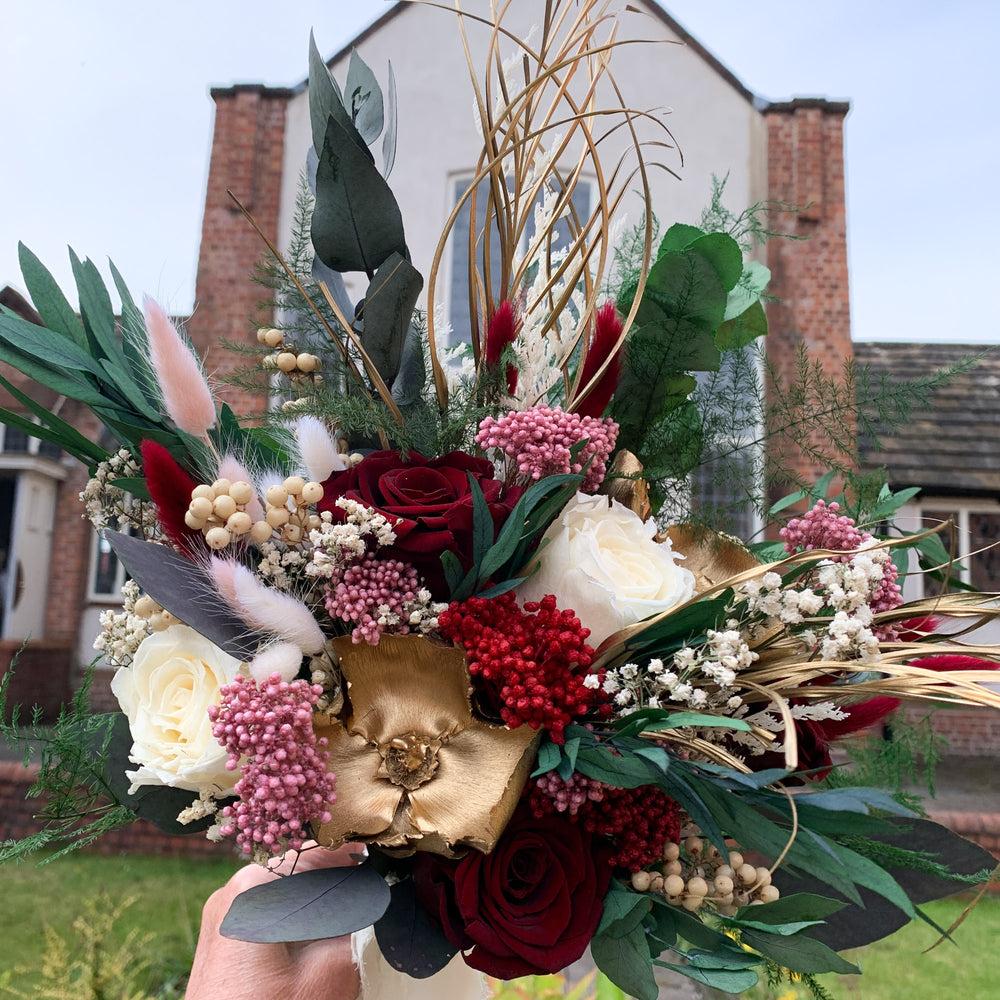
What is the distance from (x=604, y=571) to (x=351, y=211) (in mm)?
407

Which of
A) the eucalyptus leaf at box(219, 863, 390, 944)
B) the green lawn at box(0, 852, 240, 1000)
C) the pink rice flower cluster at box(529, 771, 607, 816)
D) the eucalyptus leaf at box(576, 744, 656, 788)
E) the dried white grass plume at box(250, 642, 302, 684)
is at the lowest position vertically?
the green lawn at box(0, 852, 240, 1000)

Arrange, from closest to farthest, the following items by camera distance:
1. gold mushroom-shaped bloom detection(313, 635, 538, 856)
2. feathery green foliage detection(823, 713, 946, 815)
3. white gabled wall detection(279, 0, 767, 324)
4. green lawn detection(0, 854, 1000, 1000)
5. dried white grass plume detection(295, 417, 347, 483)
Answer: gold mushroom-shaped bloom detection(313, 635, 538, 856), dried white grass plume detection(295, 417, 347, 483), feathery green foliage detection(823, 713, 946, 815), green lawn detection(0, 854, 1000, 1000), white gabled wall detection(279, 0, 767, 324)

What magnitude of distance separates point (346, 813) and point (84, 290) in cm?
57

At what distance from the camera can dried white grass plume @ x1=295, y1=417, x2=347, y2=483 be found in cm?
74

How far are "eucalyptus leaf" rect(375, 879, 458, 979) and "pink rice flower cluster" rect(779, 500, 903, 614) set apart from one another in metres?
0.46

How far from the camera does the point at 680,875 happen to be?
0.68m

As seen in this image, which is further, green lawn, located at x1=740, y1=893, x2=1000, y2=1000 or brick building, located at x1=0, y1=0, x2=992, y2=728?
brick building, located at x1=0, y1=0, x2=992, y2=728

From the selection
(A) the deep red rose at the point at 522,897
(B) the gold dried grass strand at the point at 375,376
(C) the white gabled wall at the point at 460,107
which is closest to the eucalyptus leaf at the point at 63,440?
(B) the gold dried grass strand at the point at 375,376

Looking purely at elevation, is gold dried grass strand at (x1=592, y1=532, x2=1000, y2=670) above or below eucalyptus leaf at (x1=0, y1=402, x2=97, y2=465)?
below

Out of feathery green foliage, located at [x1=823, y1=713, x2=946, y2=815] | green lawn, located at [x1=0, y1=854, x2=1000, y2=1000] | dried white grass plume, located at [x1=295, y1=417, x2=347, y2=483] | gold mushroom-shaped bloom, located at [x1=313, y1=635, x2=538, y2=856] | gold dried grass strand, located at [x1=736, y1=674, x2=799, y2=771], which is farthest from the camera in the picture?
green lawn, located at [x1=0, y1=854, x2=1000, y2=1000]

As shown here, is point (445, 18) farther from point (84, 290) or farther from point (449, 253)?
point (84, 290)

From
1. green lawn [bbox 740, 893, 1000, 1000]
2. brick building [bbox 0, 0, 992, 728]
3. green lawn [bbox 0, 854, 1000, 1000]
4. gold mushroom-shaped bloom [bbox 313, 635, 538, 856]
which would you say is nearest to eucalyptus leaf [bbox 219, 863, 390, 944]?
gold mushroom-shaped bloom [bbox 313, 635, 538, 856]

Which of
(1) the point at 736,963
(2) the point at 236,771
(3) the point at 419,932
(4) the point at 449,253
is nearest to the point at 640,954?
(1) the point at 736,963

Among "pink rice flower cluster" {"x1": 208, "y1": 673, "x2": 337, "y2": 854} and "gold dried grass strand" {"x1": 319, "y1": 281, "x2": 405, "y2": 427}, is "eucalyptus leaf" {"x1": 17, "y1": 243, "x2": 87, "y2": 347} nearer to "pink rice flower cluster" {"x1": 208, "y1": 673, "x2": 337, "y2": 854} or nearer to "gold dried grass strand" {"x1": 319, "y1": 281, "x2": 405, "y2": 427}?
"gold dried grass strand" {"x1": 319, "y1": 281, "x2": 405, "y2": 427}
